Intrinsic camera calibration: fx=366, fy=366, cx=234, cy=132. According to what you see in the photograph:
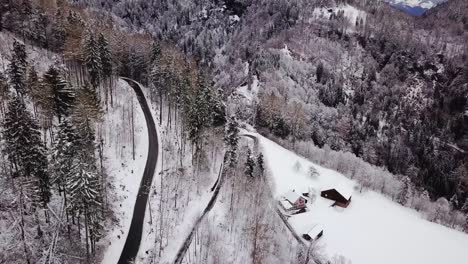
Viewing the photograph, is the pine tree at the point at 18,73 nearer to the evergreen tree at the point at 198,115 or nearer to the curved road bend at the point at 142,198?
the curved road bend at the point at 142,198

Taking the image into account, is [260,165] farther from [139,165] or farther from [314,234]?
[139,165]

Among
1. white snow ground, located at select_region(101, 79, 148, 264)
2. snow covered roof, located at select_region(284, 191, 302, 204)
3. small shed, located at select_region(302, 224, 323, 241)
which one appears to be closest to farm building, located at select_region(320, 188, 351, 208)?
snow covered roof, located at select_region(284, 191, 302, 204)

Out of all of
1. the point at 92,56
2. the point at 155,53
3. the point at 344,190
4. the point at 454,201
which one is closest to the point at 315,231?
Result: the point at 344,190

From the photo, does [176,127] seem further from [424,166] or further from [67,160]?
[424,166]

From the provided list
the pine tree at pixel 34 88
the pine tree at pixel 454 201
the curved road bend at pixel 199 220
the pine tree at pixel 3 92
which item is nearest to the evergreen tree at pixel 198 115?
the curved road bend at pixel 199 220

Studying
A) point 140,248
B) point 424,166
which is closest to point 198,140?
point 140,248

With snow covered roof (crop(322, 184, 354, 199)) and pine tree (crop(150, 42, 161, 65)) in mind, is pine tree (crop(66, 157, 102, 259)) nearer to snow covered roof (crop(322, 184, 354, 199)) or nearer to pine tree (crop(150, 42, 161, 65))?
snow covered roof (crop(322, 184, 354, 199))
